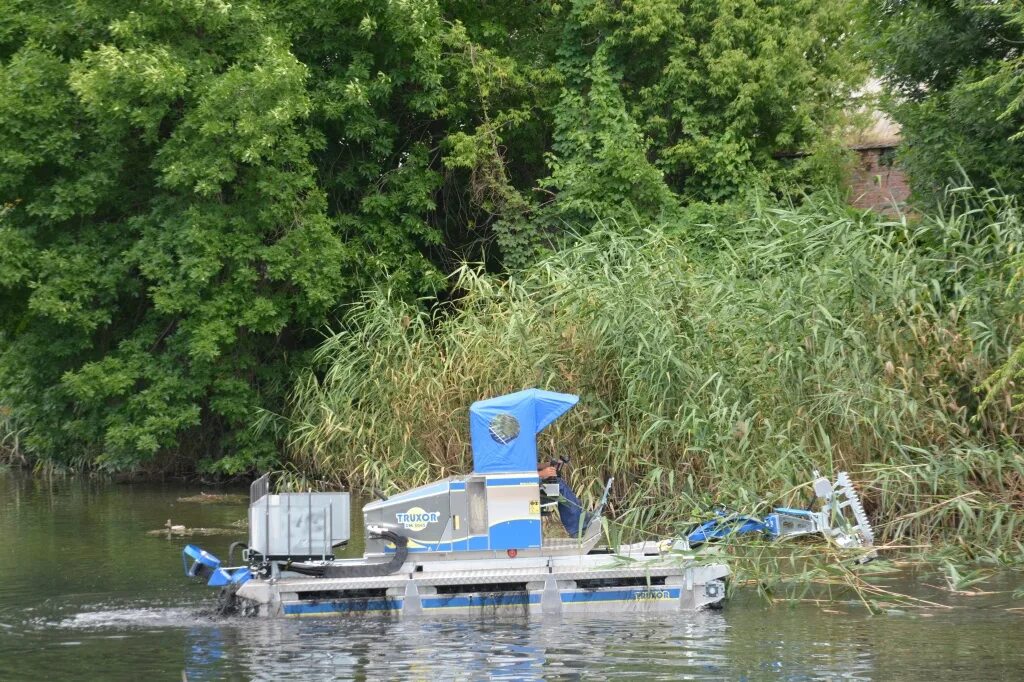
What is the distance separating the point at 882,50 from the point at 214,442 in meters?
14.1

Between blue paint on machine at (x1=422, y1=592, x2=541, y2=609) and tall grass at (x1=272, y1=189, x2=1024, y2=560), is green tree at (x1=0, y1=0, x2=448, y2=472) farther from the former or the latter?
blue paint on machine at (x1=422, y1=592, x2=541, y2=609)

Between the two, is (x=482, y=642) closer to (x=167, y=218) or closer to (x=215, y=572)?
(x=215, y=572)

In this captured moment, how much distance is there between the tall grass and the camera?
14.9 m

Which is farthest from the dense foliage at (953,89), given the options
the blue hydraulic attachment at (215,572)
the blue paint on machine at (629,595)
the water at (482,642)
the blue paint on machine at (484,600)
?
the blue hydraulic attachment at (215,572)

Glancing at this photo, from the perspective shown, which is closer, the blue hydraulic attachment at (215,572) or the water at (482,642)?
the water at (482,642)

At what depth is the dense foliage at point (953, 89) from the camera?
58.9 feet

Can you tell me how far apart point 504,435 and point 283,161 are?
1114cm

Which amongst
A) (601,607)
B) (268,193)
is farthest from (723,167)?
(601,607)

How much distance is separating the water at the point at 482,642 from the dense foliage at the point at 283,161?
8.16 meters

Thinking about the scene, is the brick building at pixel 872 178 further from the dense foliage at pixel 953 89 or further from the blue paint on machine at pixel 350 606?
the blue paint on machine at pixel 350 606

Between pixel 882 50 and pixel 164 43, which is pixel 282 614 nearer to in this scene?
pixel 164 43

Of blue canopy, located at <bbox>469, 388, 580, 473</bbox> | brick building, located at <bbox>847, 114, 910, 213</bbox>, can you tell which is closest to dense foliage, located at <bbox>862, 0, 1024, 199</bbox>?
brick building, located at <bbox>847, 114, 910, 213</bbox>

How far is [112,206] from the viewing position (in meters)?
23.5

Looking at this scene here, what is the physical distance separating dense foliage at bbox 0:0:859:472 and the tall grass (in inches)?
186
